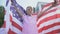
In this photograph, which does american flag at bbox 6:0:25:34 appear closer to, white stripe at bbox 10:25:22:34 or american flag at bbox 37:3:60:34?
white stripe at bbox 10:25:22:34

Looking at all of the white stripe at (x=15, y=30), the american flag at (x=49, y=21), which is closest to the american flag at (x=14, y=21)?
the white stripe at (x=15, y=30)

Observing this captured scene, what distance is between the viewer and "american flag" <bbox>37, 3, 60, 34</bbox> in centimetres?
205

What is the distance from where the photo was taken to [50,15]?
6.93 ft

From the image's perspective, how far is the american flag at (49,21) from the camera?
6.74 feet

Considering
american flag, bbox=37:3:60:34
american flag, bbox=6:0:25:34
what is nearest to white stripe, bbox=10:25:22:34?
american flag, bbox=6:0:25:34

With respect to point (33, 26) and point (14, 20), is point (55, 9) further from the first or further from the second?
point (14, 20)

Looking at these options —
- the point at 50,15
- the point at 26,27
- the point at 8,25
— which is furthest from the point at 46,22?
the point at 8,25

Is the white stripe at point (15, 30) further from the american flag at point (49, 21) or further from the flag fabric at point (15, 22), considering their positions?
the american flag at point (49, 21)

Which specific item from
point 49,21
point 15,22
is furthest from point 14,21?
point 49,21

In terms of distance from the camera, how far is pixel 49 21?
2.09m

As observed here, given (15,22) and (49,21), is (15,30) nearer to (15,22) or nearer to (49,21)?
(15,22)

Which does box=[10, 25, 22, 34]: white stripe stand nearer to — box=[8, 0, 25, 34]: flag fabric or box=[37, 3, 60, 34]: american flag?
box=[8, 0, 25, 34]: flag fabric

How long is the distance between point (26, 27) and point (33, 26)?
0.08 meters

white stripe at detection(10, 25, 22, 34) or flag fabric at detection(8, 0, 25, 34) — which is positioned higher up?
flag fabric at detection(8, 0, 25, 34)
